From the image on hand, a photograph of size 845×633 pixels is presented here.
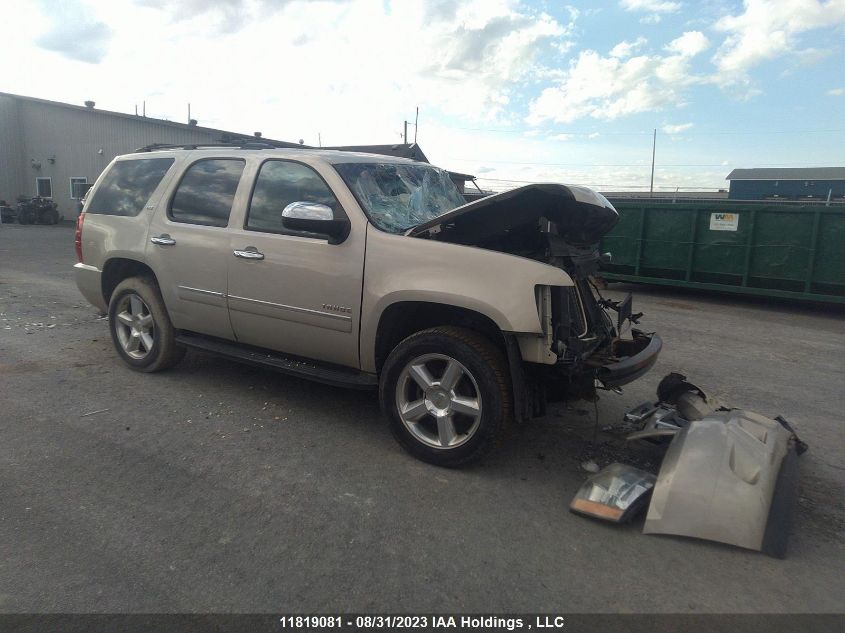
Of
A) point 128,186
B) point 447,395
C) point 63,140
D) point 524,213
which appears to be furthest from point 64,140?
point 447,395

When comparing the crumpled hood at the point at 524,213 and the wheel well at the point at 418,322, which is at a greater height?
the crumpled hood at the point at 524,213

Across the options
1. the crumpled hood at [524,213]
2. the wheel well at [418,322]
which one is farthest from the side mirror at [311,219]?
the wheel well at [418,322]

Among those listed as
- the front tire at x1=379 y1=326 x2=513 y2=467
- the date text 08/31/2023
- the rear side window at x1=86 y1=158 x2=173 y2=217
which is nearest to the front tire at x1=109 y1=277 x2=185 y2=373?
the rear side window at x1=86 y1=158 x2=173 y2=217

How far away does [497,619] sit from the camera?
255 cm

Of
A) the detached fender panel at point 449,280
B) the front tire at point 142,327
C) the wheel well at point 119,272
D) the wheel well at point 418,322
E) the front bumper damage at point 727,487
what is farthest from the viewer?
the wheel well at point 119,272

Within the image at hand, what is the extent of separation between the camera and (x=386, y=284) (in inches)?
155

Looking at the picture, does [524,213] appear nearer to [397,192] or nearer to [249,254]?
[397,192]

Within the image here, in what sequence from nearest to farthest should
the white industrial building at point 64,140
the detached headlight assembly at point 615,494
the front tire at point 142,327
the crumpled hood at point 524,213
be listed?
the detached headlight assembly at point 615,494 < the crumpled hood at point 524,213 < the front tire at point 142,327 < the white industrial building at point 64,140

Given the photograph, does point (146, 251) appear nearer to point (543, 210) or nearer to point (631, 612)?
point (543, 210)

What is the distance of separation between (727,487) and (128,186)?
5320 mm

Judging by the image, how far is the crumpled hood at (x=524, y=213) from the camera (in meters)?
3.75

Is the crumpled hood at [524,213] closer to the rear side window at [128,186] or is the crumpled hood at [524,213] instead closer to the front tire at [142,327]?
the front tire at [142,327]

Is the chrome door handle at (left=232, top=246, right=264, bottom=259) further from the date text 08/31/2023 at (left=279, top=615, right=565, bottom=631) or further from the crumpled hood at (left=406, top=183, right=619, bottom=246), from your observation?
the date text 08/31/2023 at (left=279, top=615, right=565, bottom=631)

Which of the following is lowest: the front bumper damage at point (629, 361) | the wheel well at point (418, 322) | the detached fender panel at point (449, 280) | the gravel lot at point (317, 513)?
the gravel lot at point (317, 513)
